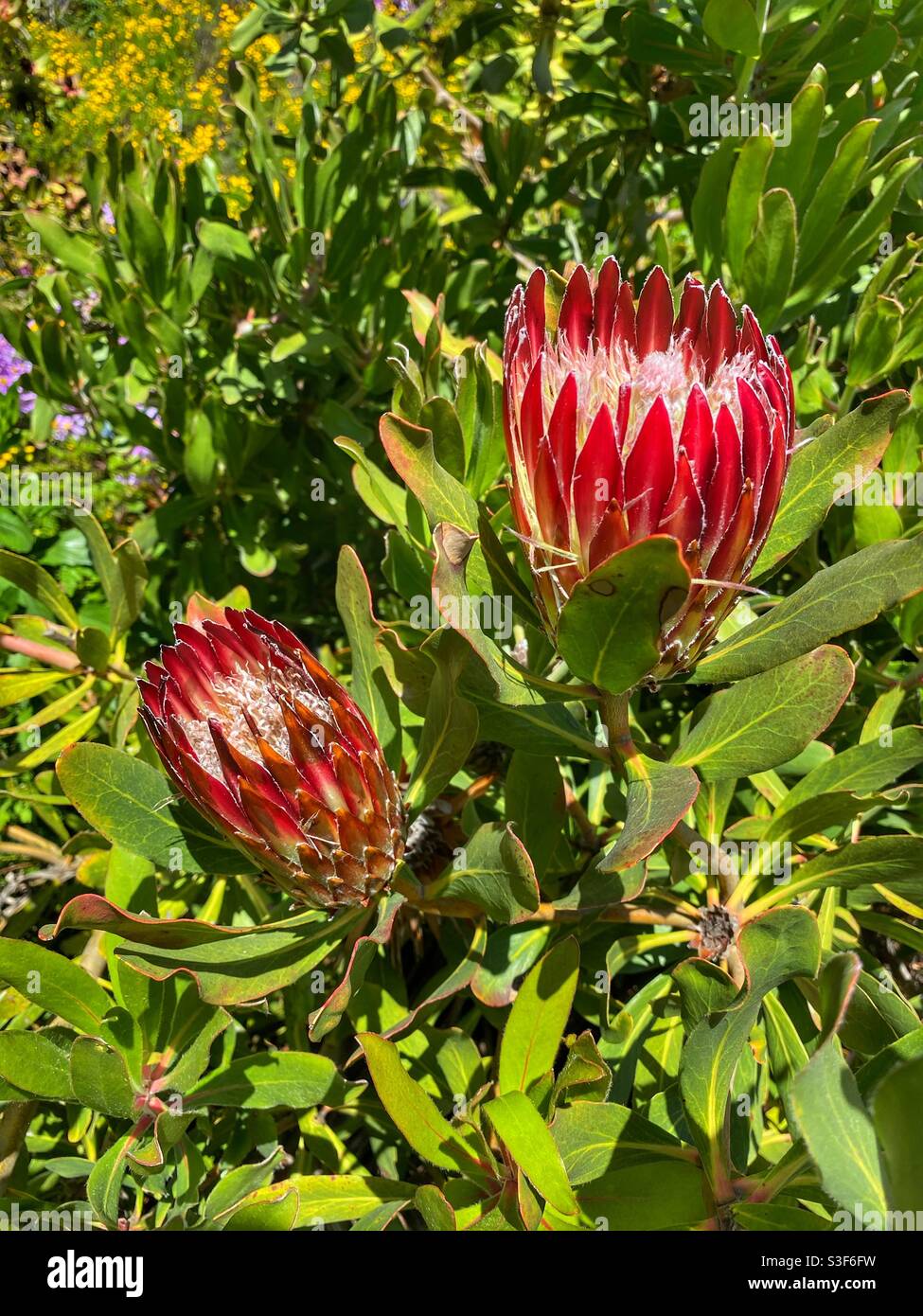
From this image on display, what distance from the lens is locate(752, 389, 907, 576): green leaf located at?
951 millimetres

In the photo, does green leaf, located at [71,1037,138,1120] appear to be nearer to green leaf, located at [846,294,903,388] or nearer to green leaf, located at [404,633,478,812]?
green leaf, located at [404,633,478,812]

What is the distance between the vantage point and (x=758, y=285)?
4.40 ft

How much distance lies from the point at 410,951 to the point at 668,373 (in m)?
1.43

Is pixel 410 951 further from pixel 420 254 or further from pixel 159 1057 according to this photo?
pixel 420 254

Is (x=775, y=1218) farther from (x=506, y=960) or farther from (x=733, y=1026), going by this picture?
(x=506, y=960)

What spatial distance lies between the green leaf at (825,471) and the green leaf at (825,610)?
0.08 m

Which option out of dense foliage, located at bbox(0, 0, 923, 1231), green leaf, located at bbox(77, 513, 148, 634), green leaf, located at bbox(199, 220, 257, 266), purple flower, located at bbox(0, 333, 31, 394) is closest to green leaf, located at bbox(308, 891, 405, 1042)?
dense foliage, located at bbox(0, 0, 923, 1231)

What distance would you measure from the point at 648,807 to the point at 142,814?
62 cm

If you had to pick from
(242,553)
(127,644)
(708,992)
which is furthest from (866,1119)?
(127,644)

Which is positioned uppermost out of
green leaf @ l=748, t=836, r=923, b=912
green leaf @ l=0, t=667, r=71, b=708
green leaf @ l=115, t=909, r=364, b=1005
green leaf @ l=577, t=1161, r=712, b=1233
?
green leaf @ l=748, t=836, r=923, b=912

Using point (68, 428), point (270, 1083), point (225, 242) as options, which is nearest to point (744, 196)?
point (225, 242)

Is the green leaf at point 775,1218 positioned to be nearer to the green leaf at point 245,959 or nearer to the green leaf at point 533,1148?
the green leaf at point 533,1148

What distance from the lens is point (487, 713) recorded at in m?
A: 1.04

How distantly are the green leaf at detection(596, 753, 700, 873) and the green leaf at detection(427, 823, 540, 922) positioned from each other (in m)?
0.09
